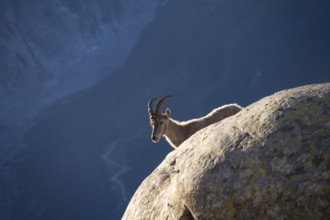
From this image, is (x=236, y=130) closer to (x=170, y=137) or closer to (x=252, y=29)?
(x=170, y=137)

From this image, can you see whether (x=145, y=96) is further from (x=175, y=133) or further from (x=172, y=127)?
(x=175, y=133)

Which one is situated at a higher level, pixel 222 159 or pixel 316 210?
pixel 222 159

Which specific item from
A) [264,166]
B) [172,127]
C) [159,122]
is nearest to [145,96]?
[172,127]

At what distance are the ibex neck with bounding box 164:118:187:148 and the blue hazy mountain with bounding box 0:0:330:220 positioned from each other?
10428 cm

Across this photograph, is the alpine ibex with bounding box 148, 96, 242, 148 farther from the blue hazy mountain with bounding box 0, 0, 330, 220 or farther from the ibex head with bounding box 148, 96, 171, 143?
the blue hazy mountain with bounding box 0, 0, 330, 220

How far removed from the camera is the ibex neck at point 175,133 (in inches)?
694

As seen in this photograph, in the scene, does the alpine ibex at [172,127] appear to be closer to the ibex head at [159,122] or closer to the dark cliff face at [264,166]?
the ibex head at [159,122]

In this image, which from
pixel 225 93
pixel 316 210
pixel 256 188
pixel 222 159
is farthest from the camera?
pixel 225 93

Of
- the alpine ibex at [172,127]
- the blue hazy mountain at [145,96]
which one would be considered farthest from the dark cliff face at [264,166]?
the blue hazy mountain at [145,96]

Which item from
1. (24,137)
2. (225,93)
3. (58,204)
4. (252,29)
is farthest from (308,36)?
(24,137)

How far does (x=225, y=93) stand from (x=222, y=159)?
143m

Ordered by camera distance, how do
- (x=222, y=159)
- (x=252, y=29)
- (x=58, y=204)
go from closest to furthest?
(x=222, y=159)
(x=58, y=204)
(x=252, y=29)

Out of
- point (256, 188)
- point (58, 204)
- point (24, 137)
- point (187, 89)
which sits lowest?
point (256, 188)

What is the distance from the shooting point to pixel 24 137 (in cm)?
18138
